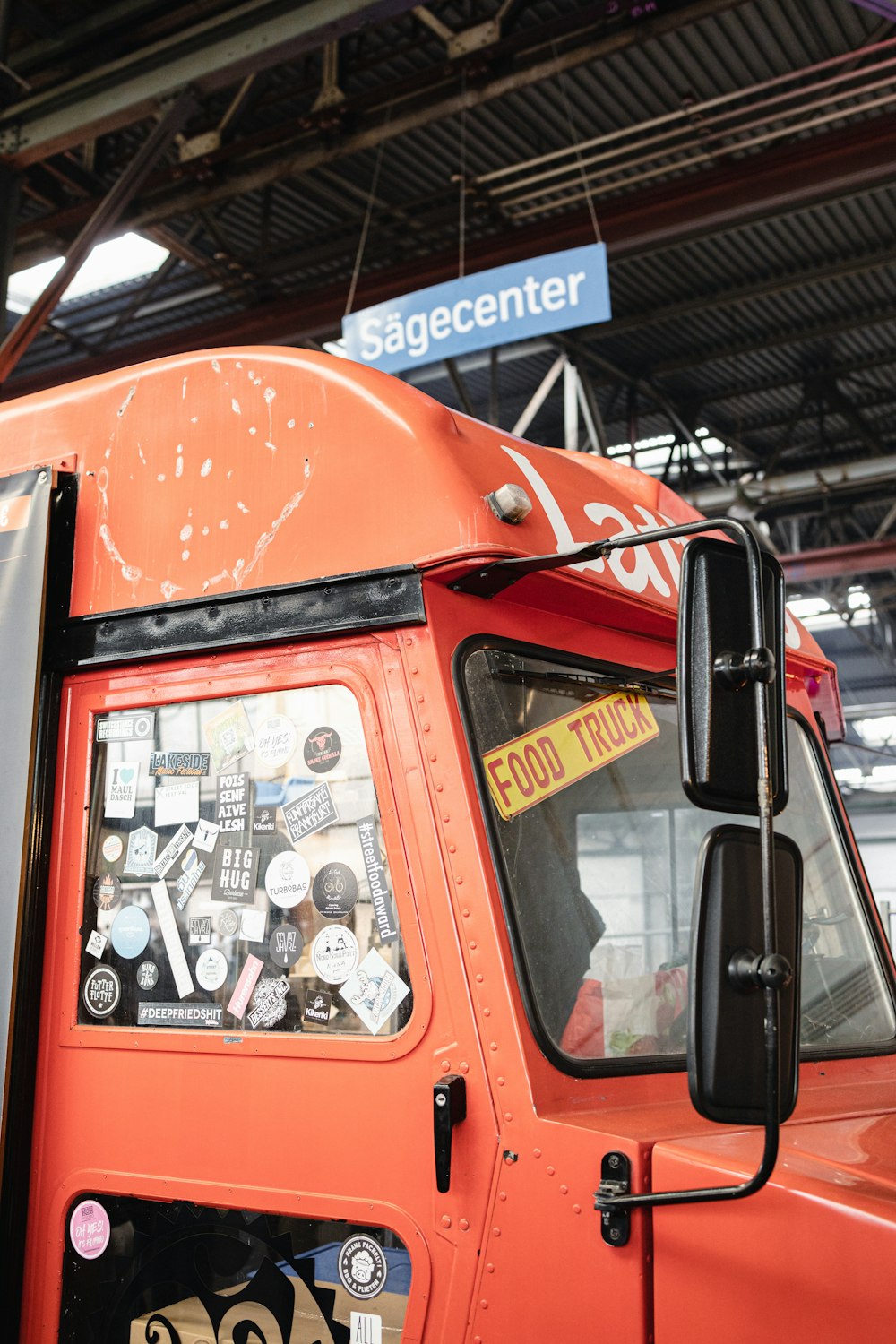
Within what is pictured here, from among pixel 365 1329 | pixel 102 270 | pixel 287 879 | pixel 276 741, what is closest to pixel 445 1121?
pixel 365 1329

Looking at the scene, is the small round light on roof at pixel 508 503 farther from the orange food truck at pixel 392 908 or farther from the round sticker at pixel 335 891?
the round sticker at pixel 335 891

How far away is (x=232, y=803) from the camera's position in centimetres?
225

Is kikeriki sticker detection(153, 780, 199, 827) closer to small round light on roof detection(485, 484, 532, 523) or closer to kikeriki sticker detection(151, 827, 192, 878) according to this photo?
kikeriki sticker detection(151, 827, 192, 878)

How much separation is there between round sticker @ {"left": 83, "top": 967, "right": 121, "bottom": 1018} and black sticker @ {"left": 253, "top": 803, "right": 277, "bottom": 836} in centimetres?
41

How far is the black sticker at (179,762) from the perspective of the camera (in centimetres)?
230

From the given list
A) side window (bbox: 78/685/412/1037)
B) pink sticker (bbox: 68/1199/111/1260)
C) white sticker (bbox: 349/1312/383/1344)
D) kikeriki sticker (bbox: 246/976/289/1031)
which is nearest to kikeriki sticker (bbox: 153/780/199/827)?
side window (bbox: 78/685/412/1037)

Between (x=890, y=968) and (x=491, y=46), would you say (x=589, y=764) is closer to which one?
(x=890, y=968)

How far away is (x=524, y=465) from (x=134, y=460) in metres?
0.80

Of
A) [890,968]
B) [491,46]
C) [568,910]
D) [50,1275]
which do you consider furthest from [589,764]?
[491,46]

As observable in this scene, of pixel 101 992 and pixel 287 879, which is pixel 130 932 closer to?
pixel 101 992

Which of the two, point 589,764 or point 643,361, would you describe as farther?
point 643,361

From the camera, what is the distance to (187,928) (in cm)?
224

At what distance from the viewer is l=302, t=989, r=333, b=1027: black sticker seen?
Result: 207 cm

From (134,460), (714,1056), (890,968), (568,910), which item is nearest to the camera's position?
(714,1056)
